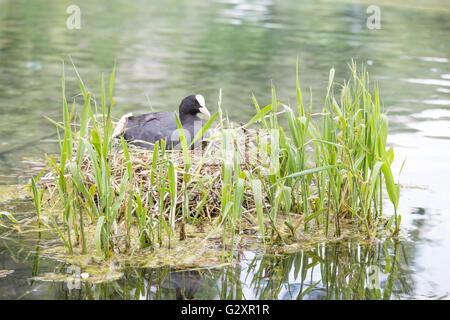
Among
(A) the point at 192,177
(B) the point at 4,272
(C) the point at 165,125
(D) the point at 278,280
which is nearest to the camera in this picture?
(B) the point at 4,272

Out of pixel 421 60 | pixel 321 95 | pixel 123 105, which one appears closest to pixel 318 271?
pixel 123 105

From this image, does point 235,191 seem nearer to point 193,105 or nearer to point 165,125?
point 165,125

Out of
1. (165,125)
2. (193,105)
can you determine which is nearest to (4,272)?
(165,125)

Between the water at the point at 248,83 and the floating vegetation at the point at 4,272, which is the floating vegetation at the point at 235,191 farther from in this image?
the floating vegetation at the point at 4,272

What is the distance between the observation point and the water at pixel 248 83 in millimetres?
3627

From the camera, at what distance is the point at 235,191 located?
3.62 metres

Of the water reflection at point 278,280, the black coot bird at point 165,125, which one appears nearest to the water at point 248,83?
the water reflection at point 278,280

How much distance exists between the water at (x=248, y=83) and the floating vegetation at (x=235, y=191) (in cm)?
22

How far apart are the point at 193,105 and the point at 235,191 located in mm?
2136

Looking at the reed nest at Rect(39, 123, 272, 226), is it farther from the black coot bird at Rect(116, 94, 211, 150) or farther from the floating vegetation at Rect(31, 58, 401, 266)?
the black coot bird at Rect(116, 94, 211, 150)

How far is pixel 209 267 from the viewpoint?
3725mm

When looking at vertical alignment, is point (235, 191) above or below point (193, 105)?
below

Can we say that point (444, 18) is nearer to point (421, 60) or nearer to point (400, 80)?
point (421, 60)
